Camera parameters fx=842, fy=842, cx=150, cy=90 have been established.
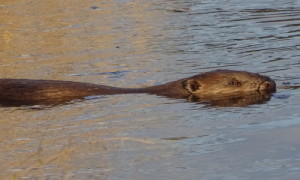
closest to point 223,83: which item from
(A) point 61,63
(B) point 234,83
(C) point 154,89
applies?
(B) point 234,83

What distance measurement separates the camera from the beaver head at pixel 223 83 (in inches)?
332

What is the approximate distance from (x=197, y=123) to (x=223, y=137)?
2.18 ft

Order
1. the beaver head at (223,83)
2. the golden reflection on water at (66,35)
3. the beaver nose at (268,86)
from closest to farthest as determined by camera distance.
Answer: the beaver nose at (268,86) → the beaver head at (223,83) → the golden reflection on water at (66,35)

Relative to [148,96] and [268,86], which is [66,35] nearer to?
[148,96]

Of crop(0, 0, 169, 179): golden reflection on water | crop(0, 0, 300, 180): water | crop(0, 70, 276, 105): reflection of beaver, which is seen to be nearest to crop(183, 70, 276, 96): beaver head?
crop(0, 70, 276, 105): reflection of beaver

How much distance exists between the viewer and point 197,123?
688 cm

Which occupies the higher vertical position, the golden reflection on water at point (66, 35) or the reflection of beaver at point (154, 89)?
the golden reflection on water at point (66, 35)

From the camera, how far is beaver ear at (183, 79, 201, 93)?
336 inches

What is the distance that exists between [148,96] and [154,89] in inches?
8.5

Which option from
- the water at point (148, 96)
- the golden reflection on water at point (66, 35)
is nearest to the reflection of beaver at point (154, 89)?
the water at point (148, 96)

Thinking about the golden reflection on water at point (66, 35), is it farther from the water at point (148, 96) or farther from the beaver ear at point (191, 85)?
the beaver ear at point (191, 85)

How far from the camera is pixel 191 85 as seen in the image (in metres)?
8.53

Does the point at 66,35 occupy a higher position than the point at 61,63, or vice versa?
the point at 66,35

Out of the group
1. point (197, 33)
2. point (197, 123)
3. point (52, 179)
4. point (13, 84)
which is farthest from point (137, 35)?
point (52, 179)
